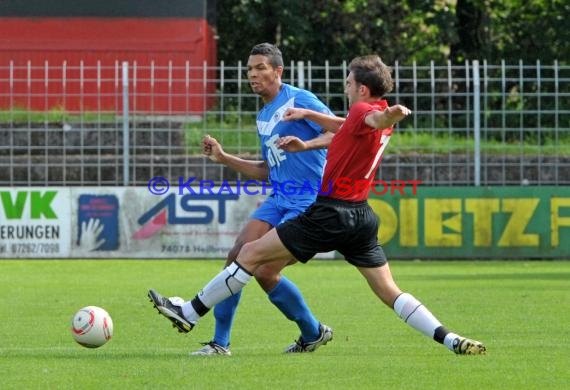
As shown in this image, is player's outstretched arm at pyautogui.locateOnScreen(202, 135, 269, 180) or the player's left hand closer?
the player's left hand

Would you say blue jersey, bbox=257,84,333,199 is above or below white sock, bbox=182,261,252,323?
above

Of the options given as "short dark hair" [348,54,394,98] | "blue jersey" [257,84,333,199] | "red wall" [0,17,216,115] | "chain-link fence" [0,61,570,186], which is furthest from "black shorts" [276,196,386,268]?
"chain-link fence" [0,61,570,186]

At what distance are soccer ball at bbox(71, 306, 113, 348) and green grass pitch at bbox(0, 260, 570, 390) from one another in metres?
0.10

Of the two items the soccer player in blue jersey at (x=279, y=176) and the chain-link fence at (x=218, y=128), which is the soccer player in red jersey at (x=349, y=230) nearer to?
the soccer player in blue jersey at (x=279, y=176)

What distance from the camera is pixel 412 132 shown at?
931 inches

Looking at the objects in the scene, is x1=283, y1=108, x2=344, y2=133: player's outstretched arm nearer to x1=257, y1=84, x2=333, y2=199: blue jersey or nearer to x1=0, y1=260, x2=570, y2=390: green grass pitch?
x1=257, y1=84, x2=333, y2=199: blue jersey

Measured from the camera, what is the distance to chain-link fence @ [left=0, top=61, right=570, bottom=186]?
23078 mm

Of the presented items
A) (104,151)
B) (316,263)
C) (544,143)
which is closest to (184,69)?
(104,151)

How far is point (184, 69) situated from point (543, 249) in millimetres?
6059

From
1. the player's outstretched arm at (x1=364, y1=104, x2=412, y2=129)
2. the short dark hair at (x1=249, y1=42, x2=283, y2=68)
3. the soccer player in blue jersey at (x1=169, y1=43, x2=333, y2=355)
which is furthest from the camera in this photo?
the short dark hair at (x1=249, y1=42, x2=283, y2=68)

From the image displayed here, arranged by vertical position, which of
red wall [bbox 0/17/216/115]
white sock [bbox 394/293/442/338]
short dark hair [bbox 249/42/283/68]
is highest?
red wall [bbox 0/17/216/115]

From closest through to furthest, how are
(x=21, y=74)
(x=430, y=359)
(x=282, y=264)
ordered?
(x=430, y=359) < (x=282, y=264) < (x=21, y=74)

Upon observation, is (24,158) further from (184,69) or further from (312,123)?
(312,123)

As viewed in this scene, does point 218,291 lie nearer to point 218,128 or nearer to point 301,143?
point 301,143
